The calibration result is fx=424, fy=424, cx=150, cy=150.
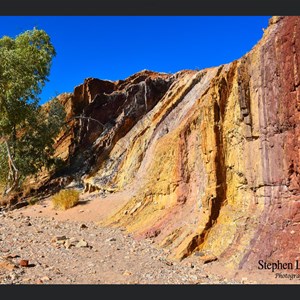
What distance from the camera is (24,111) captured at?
68.9 ft

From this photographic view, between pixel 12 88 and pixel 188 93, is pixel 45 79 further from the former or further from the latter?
pixel 188 93

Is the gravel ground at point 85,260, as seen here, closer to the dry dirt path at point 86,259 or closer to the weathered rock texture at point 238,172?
the dry dirt path at point 86,259

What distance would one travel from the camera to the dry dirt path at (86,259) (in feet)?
27.3

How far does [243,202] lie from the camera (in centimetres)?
1017

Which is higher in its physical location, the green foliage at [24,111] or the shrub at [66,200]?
the green foliage at [24,111]

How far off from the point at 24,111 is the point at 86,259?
12.7m

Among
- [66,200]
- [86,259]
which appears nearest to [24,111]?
[66,200]

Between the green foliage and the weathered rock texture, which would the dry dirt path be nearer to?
the weathered rock texture

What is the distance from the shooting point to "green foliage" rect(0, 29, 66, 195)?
20.5 metres

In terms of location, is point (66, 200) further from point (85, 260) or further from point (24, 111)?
point (85, 260)

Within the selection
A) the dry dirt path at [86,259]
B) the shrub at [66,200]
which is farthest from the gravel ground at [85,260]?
the shrub at [66,200]

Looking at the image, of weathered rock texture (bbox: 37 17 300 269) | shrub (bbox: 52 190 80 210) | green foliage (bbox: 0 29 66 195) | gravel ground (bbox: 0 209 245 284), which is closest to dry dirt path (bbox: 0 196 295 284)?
gravel ground (bbox: 0 209 245 284)

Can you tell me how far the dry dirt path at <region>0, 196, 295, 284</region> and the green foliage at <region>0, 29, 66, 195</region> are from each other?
6.40 metres

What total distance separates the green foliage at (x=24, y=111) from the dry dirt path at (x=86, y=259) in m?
6.40
